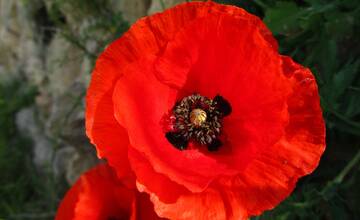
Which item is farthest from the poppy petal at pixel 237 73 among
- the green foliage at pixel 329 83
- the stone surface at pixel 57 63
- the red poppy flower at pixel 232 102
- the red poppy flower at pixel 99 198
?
the stone surface at pixel 57 63

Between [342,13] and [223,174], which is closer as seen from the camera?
[223,174]

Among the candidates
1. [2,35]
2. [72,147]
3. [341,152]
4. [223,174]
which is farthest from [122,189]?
[2,35]

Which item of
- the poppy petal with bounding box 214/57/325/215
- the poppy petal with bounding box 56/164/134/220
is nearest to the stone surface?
the poppy petal with bounding box 56/164/134/220

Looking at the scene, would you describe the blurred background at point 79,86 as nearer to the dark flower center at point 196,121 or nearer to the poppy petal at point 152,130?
the dark flower center at point 196,121

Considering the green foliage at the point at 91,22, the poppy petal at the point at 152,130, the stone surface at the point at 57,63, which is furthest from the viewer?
the stone surface at the point at 57,63

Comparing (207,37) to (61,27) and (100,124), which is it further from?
(61,27)

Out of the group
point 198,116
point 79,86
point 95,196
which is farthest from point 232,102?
point 79,86

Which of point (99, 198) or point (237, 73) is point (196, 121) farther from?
point (99, 198)
